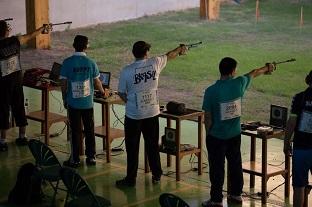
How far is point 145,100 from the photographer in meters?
8.40

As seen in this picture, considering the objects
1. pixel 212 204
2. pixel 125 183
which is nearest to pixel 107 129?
pixel 125 183

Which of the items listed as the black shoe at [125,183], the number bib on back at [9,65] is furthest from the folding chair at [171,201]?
the number bib on back at [9,65]

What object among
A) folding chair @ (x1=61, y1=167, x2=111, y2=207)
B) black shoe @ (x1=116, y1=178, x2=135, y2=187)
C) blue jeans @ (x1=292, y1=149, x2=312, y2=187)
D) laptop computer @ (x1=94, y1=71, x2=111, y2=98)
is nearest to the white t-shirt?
black shoe @ (x1=116, y1=178, x2=135, y2=187)

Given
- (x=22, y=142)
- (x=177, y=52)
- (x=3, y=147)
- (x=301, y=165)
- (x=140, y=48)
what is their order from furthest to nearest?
1. (x=22, y=142)
2. (x=3, y=147)
3. (x=177, y=52)
4. (x=140, y=48)
5. (x=301, y=165)

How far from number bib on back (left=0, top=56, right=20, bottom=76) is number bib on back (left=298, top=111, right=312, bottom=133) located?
415 cm

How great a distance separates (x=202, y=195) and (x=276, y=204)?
2.57 feet

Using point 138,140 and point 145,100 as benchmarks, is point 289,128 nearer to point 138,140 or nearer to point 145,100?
point 145,100

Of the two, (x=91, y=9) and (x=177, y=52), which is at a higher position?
(x=177, y=52)

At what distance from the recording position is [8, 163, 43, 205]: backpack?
26.1 ft

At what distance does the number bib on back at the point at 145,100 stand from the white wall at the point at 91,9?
1106 centimetres

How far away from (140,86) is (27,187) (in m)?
1.55

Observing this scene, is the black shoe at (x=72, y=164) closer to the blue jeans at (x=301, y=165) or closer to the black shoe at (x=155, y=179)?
the black shoe at (x=155, y=179)

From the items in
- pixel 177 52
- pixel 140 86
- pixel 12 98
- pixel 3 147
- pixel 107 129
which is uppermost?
pixel 177 52

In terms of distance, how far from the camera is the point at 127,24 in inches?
870
